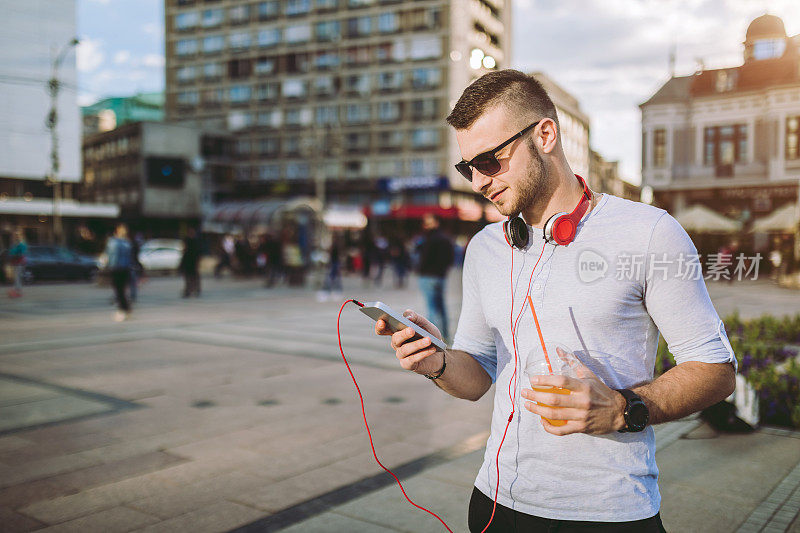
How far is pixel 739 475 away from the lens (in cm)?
471

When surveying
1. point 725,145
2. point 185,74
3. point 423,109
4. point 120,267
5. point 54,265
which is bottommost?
point 54,265

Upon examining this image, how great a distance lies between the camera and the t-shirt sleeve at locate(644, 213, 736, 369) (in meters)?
1.55

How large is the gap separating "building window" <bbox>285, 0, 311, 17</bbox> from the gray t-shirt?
64148 mm

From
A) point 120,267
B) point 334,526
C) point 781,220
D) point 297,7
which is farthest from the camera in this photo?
point 297,7

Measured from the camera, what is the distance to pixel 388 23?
5709cm

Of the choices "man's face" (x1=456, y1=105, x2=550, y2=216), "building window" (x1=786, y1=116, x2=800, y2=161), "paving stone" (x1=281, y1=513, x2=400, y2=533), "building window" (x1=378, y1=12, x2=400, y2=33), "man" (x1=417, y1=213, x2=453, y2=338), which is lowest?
"paving stone" (x1=281, y1=513, x2=400, y2=533)

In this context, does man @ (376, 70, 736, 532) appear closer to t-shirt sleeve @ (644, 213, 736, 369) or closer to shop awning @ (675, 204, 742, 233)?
t-shirt sleeve @ (644, 213, 736, 369)

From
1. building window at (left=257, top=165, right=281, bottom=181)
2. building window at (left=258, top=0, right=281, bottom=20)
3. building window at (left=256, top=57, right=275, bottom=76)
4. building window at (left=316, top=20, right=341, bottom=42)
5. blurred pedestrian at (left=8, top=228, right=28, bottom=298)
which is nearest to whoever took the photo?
blurred pedestrian at (left=8, top=228, right=28, bottom=298)

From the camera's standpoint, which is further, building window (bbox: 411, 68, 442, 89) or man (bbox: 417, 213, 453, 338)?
building window (bbox: 411, 68, 442, 89)

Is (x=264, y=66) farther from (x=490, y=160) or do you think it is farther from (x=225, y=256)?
(x=490, y=160)

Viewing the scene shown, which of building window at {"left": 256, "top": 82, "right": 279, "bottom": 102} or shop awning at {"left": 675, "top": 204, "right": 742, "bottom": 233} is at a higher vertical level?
building window at {"left": 256, "top": 82, "right": 279, "bottom": 102}

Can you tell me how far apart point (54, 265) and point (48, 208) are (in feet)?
53.3

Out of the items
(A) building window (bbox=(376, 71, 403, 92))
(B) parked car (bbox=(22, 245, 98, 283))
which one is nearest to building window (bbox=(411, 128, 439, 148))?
(A) building window (bbox=(376, 71, 403, 92))

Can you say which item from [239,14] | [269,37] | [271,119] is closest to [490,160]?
[271,119]
